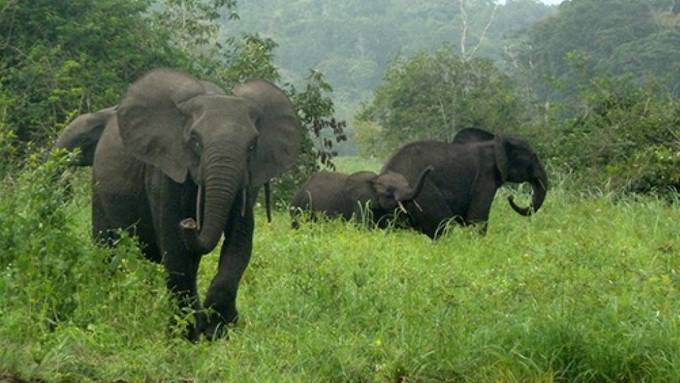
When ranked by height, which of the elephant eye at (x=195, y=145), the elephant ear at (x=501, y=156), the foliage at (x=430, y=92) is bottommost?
the foliage at (x=430, y=92)

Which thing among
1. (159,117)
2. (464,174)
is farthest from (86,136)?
(464,174)

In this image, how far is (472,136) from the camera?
15.2 m

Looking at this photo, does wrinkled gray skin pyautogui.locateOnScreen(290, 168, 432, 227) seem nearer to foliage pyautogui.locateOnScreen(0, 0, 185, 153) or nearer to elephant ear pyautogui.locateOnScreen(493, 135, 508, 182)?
elephant ear pyautogui.locateOnScreen(493, 135, 508, 182)

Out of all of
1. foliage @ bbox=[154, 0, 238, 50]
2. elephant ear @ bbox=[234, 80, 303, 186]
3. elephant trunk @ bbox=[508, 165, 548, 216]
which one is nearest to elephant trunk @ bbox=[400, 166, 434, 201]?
elephant trunk @ bbox=[508, 165, 548, 216]

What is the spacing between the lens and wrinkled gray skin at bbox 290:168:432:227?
46.7 ft

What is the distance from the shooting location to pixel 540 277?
7.87 metres

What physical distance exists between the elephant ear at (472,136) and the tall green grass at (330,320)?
237 inches

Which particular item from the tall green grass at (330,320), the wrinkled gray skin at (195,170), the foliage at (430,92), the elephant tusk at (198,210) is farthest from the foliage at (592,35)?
the elephant tusk at (198,210)

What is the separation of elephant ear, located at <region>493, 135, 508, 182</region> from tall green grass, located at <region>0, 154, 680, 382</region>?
5.34 m

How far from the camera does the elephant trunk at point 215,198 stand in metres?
6.82

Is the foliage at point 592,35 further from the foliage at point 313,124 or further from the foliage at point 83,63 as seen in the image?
the foliage at point 83,63

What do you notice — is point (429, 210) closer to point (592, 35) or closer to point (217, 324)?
point (217, 324)

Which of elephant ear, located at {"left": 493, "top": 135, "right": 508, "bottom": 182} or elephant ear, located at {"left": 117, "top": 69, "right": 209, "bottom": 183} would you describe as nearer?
elephant ear, located at {"left": 117, "top": 69, "right": 209, "bottom": 183}

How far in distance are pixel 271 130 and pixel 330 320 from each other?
113 centimetres
